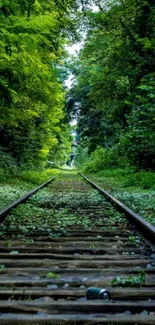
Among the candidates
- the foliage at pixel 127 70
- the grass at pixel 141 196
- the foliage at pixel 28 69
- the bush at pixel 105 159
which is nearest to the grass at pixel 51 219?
the grass at pixel 141 196

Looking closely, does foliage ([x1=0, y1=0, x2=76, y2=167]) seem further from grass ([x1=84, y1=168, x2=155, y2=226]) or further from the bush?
the bush

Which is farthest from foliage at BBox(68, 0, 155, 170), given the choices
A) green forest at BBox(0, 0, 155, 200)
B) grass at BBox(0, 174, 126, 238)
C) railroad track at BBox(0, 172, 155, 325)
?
railroad track at BBox(0, 172, 155, 325)

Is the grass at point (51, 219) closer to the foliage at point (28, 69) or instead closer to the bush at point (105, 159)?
the foliage at point (28, 69)

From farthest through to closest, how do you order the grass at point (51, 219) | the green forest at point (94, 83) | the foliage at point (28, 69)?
the green forest at point (94, 83) → the foliage at point (28, 69) → the grass at point (51, 219)

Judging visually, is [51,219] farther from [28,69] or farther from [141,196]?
[28,69]

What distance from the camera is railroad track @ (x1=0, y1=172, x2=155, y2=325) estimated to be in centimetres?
245

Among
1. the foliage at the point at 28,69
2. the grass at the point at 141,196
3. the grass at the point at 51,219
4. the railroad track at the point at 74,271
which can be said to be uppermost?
the foliage at the point at 28,69

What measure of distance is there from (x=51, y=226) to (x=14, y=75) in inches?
248

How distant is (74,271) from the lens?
10.9 feet

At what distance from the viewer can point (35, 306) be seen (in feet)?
8.20

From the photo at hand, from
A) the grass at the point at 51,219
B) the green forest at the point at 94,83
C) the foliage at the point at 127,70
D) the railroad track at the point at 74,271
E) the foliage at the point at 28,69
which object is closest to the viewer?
the railroad track at the point at 74,271

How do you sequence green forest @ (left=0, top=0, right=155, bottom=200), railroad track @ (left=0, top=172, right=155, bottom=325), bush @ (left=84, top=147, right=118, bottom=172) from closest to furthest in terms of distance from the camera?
railroad track @ (left=0, top=172, right=155, bottom=325) → green forest @ (left=0, top=0, right=155, bottom=200) → bush @ (left=84, top=147, right=118, bottom=172)

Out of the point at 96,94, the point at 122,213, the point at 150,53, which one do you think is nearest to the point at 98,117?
the point at 96,94

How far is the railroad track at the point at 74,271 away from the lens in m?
2.45
